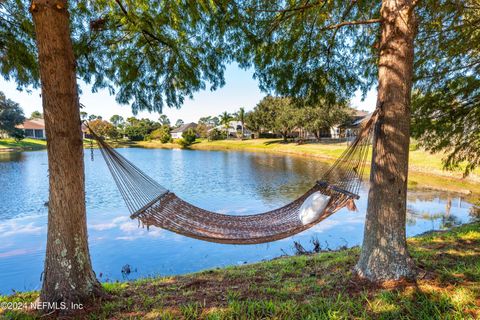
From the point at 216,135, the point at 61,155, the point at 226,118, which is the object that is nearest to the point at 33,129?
the point at 216,135

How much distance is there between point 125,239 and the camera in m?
5.28

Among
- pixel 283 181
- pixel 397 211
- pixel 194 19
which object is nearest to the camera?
pixel 397 211

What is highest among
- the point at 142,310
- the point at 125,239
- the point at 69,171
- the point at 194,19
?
the point at 194,19

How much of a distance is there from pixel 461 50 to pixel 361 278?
283 centimetres

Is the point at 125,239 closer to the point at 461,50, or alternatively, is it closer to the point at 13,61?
the point at 13,61

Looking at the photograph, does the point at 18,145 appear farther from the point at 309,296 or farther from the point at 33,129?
the point at 309,296

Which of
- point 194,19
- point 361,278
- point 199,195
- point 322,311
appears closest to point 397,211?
point 361,278

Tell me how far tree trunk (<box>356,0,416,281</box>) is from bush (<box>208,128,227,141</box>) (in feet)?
119

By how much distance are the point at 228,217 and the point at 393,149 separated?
2.01 m

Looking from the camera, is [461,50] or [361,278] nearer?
[361,278]

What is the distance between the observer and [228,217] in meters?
3.39

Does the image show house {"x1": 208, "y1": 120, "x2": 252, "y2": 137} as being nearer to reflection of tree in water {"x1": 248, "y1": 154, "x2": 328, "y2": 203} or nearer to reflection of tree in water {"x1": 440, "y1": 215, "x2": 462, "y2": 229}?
reflection of tree in water {"x1": 248, "y1": 154, "x2": 328, "y2": 203}

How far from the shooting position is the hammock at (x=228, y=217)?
2.34 metres

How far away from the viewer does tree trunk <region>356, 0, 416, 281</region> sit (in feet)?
6.09
